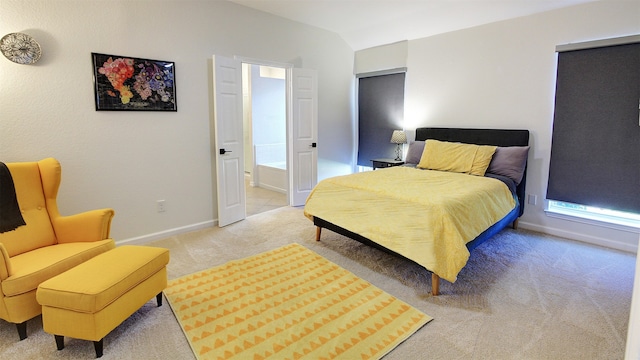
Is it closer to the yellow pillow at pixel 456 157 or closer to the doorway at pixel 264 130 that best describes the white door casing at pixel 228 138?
the doorway at pixel 264 130

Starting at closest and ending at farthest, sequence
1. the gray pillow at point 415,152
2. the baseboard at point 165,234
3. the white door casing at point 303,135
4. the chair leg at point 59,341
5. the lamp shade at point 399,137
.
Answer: the chair leg at point 59,341 → the baseboard at point 165,234 → the gray pillow at point 415,152 → the white door casing at point 303,135 → the lamp shade at point 399,137

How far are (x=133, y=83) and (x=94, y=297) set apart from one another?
229cm

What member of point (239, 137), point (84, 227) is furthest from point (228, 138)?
point (84, 227)

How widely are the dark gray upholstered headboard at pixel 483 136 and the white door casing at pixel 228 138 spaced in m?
2.57

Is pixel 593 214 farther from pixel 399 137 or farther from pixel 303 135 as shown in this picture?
pixel 303 135

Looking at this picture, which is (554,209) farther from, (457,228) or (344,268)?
(344,268)

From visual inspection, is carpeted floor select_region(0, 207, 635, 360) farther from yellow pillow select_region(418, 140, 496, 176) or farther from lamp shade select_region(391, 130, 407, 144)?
lamp shade select_region(391, 130, 407, 144)

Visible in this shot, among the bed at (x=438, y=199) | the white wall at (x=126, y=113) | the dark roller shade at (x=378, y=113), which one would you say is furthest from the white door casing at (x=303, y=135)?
the bed at (x=438, y=199)

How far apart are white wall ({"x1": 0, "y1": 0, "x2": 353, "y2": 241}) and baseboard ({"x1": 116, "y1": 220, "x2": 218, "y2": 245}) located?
0.03 meters

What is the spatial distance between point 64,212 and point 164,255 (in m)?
1.47

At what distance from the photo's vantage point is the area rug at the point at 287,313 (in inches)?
75.5

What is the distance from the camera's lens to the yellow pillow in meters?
3.80

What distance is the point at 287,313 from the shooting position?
7.37 feet

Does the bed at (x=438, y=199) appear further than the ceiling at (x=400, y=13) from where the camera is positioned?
No
